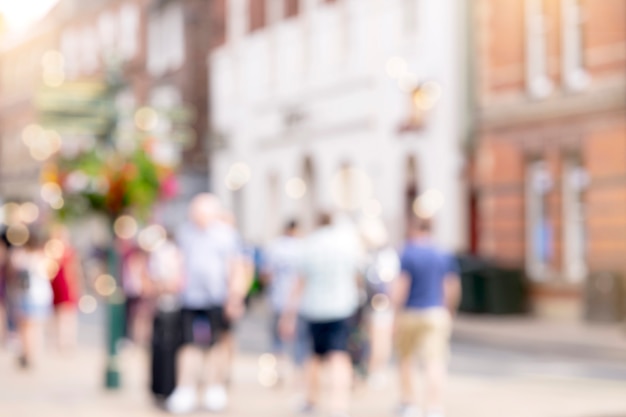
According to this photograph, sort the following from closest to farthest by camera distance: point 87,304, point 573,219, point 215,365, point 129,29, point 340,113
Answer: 1. point 215,365
2. point 573,219
3. point 340,113
4. point 87,304
5. point 129,29

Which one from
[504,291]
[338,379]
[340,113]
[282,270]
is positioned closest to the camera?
[338,379]

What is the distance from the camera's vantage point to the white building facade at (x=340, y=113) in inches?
1243

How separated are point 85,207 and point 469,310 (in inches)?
527

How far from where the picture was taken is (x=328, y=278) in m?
11.9

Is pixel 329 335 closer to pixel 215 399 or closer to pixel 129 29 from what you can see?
pixel 215 399

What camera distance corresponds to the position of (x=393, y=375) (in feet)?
54.9

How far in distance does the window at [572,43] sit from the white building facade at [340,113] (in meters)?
3.97

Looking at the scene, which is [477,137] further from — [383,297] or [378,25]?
[383,297]

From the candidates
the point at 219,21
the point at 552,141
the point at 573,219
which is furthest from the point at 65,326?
the point at 219,21

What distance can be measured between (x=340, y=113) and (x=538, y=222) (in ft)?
32.1

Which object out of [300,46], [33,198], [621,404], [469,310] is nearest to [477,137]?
[469,310]

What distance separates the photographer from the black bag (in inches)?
525

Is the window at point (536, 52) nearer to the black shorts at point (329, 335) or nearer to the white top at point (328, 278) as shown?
the white top at point (328, 278)

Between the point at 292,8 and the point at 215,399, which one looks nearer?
→ the point at 215,399
